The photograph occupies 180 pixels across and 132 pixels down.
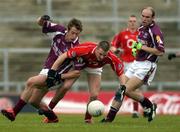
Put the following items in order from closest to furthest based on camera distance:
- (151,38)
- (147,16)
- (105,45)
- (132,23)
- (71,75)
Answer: (105,45)
(71,75)
(147,16)
(151,38)
(132,23)

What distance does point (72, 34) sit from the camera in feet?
50.1

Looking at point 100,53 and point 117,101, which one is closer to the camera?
point 100,53

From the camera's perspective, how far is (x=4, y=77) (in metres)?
26.1

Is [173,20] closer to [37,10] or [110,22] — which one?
[110,22]

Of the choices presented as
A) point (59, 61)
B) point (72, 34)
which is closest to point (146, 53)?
point (72, 34)

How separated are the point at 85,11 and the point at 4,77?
13.5ft

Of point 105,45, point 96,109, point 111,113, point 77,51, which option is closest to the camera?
point 105,45

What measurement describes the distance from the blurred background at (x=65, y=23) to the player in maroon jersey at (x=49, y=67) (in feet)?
33.3

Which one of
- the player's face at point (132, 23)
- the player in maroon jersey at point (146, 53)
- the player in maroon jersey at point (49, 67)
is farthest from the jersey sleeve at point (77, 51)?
the player's face at point (132, 23)

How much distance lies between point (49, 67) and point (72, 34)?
797mm

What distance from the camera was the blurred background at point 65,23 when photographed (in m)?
26.7

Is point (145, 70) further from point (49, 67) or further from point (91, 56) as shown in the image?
point (49, 67)

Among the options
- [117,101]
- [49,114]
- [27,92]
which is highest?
[27,92]

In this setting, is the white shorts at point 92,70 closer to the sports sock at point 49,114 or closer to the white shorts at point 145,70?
the sports sock at point 49,114
